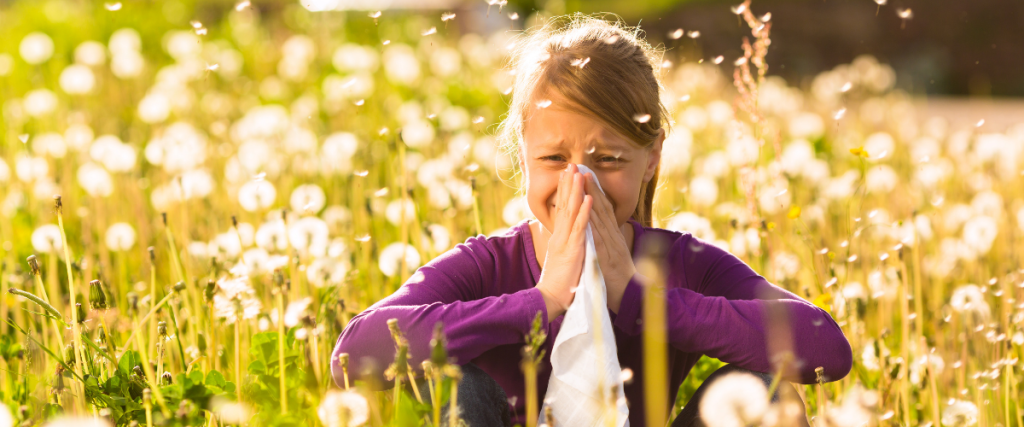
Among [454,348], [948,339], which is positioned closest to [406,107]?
[948,339]

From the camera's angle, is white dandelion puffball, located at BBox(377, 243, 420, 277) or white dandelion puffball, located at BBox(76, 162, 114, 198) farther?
white dandelion puffball, located at BBox(76, 162, 114, 198)

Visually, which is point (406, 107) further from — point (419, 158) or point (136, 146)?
point (136, 146)

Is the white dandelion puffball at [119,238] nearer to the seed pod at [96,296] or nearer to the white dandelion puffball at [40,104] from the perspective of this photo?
the seed pod at [96,296]

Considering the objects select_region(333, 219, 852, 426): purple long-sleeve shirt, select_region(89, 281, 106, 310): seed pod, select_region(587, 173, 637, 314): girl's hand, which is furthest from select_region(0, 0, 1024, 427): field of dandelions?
select_region(587, 173, 637, 314): girl's hand

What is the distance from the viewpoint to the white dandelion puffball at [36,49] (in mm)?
4477

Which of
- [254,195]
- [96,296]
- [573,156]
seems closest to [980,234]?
[573,156]

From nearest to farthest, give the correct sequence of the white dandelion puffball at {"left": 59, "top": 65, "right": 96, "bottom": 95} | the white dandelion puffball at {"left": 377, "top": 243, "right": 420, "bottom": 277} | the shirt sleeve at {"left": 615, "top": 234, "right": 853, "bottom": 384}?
the shirt sleeve at {"left": 615, "top": 234, "right": 853, "bottom": 384} < the white dandelion puffball at {"left": 377, "top": 243, "right": 420, "bottom": 277} < the white dandelion puffball at {"left": 59, "top": 65, "right": 96, "bottom": 95}

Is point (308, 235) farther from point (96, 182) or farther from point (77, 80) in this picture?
point (77, 80)

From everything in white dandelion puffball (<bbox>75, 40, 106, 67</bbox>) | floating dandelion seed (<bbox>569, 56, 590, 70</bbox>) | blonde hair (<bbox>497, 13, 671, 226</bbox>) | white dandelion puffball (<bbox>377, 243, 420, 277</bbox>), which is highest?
floating dandelion seed (<bbox>569, 56, 590, 70</bbox>)

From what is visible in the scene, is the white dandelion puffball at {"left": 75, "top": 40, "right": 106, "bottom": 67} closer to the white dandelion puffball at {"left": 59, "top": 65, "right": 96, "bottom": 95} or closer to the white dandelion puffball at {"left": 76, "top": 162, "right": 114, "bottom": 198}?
the white dandelion puffball at {"left": 59, "top": 65, "right": 96, "bottom": 95}

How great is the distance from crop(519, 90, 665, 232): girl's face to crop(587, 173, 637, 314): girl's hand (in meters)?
0.07

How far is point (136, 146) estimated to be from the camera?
3.45 m

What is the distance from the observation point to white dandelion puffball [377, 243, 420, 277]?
6.00 ft

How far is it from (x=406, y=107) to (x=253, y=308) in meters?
2.37
